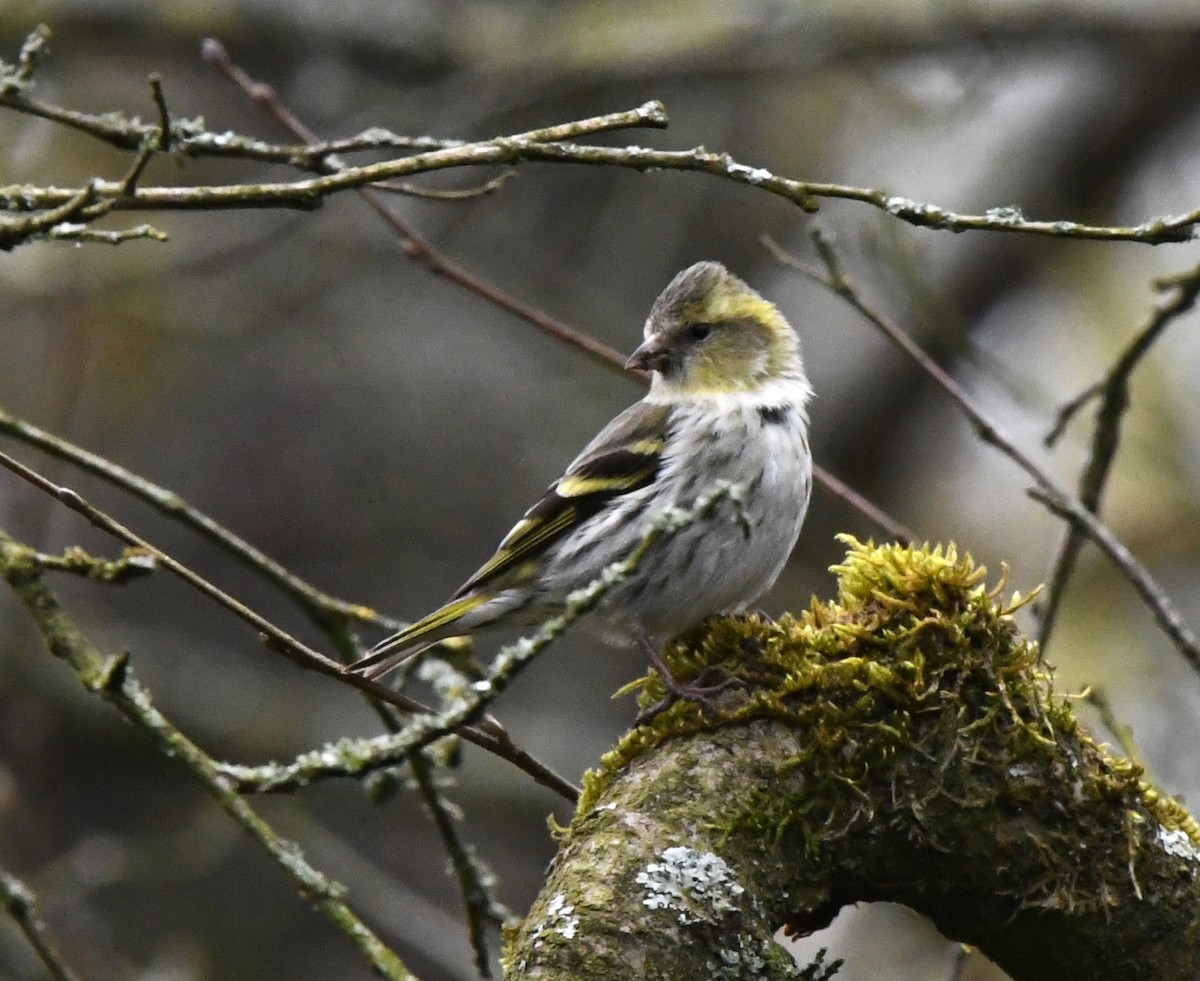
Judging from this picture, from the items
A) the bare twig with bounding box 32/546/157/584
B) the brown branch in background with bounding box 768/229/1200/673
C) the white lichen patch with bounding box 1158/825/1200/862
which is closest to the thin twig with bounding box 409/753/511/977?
the bare twig with bounding box 32/546/157/584

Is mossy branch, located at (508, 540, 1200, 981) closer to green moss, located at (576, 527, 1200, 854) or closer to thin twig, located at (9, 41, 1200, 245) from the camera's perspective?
green moss, located at (576, 527, 1200, 854)

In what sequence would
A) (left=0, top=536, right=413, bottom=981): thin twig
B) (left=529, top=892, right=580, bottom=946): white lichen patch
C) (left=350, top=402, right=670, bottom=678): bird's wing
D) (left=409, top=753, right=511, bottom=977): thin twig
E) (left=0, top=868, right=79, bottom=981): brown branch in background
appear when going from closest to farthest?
(left=529, top=892, right=580, bottom=946): white lichen patch, (left=0, top=536, right=413, bottom=981): thin twig, (left=0, top=868, right=79, bottom=981): brown branch in background, (left=409, top=753, right=511, bottom=977): thin twig, (left=350, top=402, right=670, bottom=678): bird's wing

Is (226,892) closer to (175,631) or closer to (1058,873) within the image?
(175,631)

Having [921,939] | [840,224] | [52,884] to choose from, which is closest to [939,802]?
[52,884]

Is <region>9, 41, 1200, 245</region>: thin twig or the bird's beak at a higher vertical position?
the bird's beak

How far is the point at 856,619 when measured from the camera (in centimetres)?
340

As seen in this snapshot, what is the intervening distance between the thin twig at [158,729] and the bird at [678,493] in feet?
2.57

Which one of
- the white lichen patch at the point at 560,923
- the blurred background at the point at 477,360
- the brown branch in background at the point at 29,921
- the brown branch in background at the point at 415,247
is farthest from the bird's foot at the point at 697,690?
the blurred background at the point at 477,360

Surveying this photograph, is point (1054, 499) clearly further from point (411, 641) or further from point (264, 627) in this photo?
point (264, 627)

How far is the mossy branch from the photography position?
303cm

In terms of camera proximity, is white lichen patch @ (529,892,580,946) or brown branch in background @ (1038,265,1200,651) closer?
white lichen patch @ (529,892,580,946)

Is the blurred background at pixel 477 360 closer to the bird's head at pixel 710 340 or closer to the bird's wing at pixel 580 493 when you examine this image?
the bird's head at pixel 710 340

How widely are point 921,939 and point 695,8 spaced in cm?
574

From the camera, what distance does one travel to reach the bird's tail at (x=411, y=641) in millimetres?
4281
